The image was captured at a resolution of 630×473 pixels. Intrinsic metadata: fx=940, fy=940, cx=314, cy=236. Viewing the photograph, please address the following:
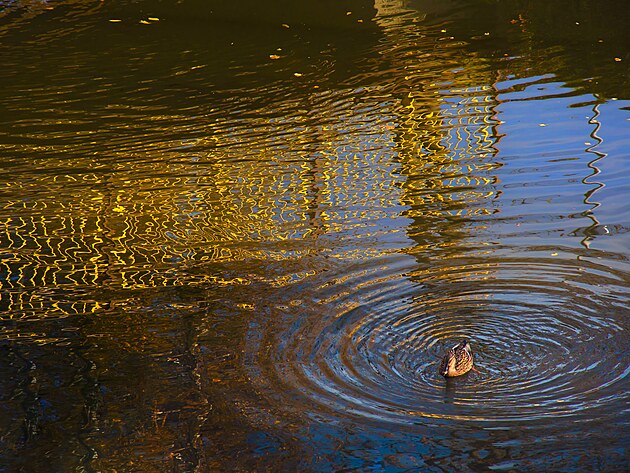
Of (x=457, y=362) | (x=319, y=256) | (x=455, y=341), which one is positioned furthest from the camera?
(x=319, y=256)

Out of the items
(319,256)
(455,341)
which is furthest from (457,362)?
(319,256)

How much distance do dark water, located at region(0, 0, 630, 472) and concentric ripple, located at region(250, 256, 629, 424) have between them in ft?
0.07

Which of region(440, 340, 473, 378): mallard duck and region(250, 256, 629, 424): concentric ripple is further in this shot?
region(440, 340, 473, 378): mallard duck

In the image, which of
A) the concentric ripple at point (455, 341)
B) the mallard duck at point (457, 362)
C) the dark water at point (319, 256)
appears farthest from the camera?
the mallard duck at point (457, 362)

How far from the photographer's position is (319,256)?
27.0ft

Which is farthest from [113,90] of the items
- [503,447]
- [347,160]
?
[503,447]

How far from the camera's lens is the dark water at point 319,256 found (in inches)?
223

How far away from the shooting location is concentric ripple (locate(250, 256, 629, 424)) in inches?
228

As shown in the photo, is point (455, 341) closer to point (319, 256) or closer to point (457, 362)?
point (457, 362)

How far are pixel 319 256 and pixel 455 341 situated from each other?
6.39 ft

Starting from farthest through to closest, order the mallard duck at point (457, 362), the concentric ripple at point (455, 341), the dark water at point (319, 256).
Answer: the mallard duck at point (457, 362) → the concentric ripple at point (455, 341) → the dark water at point (319, 256)

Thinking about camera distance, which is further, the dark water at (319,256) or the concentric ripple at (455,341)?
the concentric ripple at (455,341)

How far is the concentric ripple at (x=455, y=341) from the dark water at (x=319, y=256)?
0.8 inches

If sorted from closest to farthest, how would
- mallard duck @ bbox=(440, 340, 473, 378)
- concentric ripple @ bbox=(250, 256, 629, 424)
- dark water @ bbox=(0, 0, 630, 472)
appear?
dark water @ bbox=(0, 0, 630, 472)
concentric ripple @ bbox=(250, 256, 629, 424)
mallard duck @ bbox=(440, 340, 473, 378)
